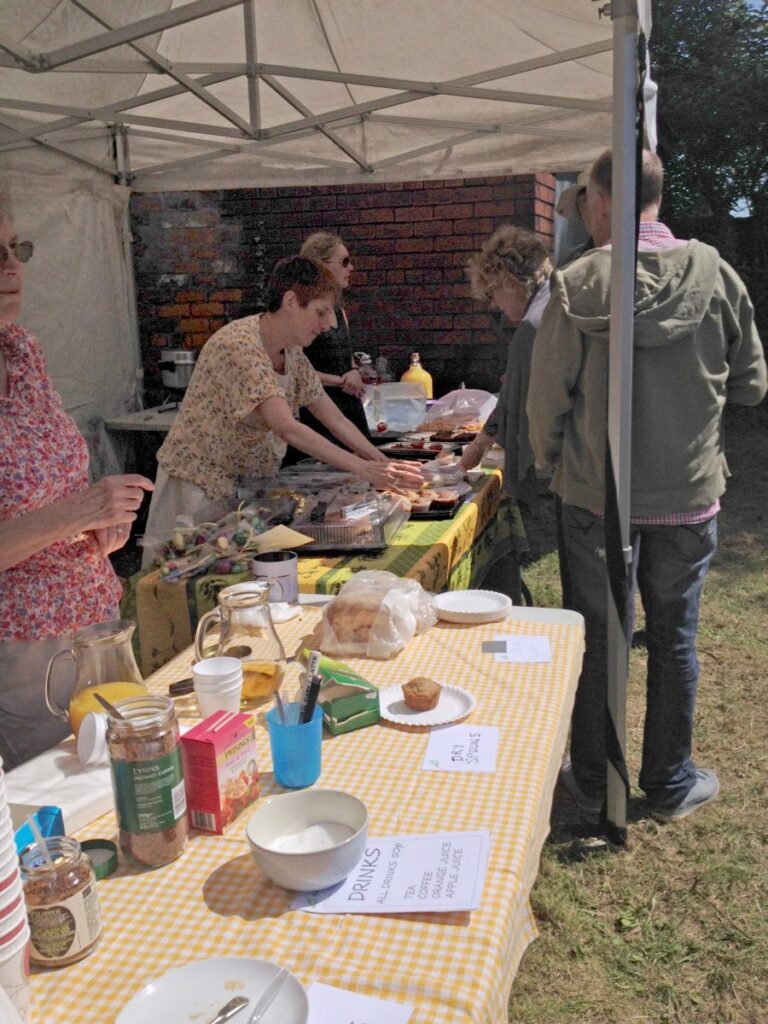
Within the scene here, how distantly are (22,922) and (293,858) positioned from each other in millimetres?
356

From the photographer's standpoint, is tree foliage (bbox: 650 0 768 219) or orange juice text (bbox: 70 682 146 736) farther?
tree foliage (bbox: 650 0 768 219)

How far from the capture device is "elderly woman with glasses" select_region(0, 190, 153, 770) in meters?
1.81

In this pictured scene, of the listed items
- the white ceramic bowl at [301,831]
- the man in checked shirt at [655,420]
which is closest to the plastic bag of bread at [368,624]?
the white ceramic bowl at [301,831]

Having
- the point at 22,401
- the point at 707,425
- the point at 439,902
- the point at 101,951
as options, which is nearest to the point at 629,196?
the point at 707,425

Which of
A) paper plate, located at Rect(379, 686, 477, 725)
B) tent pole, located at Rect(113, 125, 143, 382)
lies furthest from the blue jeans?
tent pole, located at Rect(113, 125, 143, 382)

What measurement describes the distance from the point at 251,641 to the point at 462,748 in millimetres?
463

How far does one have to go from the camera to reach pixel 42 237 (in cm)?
520

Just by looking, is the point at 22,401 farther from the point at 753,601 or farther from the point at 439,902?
the point at 753,601

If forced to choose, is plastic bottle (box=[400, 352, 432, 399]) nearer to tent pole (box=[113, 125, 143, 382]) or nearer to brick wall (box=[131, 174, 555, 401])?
brick wall (box=[131, 174, 555, 401])

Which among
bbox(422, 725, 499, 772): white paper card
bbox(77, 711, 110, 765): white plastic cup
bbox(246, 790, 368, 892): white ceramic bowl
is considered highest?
bbox(77, 711, 110, 765): white plastic cup

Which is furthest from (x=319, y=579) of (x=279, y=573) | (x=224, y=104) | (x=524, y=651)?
(x=224, y=104)

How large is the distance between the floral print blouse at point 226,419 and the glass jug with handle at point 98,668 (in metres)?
1.69

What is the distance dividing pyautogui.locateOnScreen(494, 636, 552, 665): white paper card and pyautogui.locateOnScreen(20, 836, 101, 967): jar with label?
3.48 ft

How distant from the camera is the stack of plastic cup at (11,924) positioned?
77 centimetres
